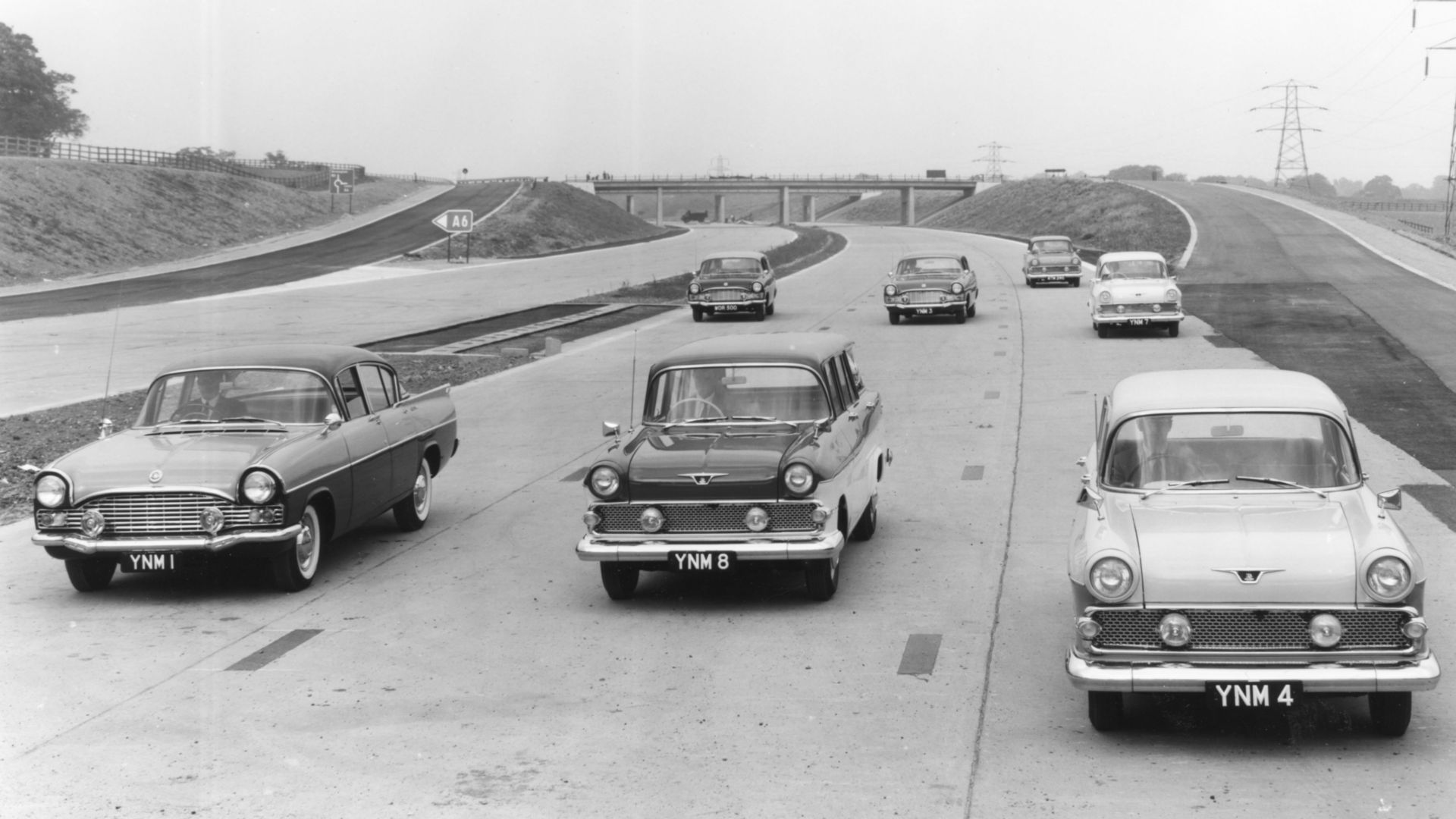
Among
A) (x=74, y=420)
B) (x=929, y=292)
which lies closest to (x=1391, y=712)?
(x=74, y=420)

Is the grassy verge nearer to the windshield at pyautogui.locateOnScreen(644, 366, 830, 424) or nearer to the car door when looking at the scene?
the car door

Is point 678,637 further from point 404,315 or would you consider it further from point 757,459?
point 404,315

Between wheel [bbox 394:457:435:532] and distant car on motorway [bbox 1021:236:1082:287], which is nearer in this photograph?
wheel [bbox 394:457:435:532]

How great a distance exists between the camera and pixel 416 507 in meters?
12.4

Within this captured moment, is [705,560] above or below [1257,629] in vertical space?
below

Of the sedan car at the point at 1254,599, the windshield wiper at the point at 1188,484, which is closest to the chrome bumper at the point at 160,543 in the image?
the sedan car at the point at 1254,599

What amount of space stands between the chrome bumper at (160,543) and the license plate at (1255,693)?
6243mm

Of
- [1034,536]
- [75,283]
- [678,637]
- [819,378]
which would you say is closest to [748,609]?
[678,637]

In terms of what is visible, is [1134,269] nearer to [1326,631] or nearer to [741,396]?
[741,396]

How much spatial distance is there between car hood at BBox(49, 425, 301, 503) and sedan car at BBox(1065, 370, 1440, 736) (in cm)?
577

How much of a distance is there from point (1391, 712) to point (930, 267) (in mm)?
25350

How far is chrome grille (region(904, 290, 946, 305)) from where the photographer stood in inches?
1204

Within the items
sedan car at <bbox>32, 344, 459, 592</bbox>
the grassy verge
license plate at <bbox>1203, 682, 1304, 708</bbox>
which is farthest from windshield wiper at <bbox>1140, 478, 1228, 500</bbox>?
the grassy verge

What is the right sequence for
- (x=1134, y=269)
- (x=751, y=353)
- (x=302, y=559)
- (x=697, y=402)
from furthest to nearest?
(x=1134, y=269)
(x=751, y=353)
(x=697, y=402)
(x=302, y=559)
